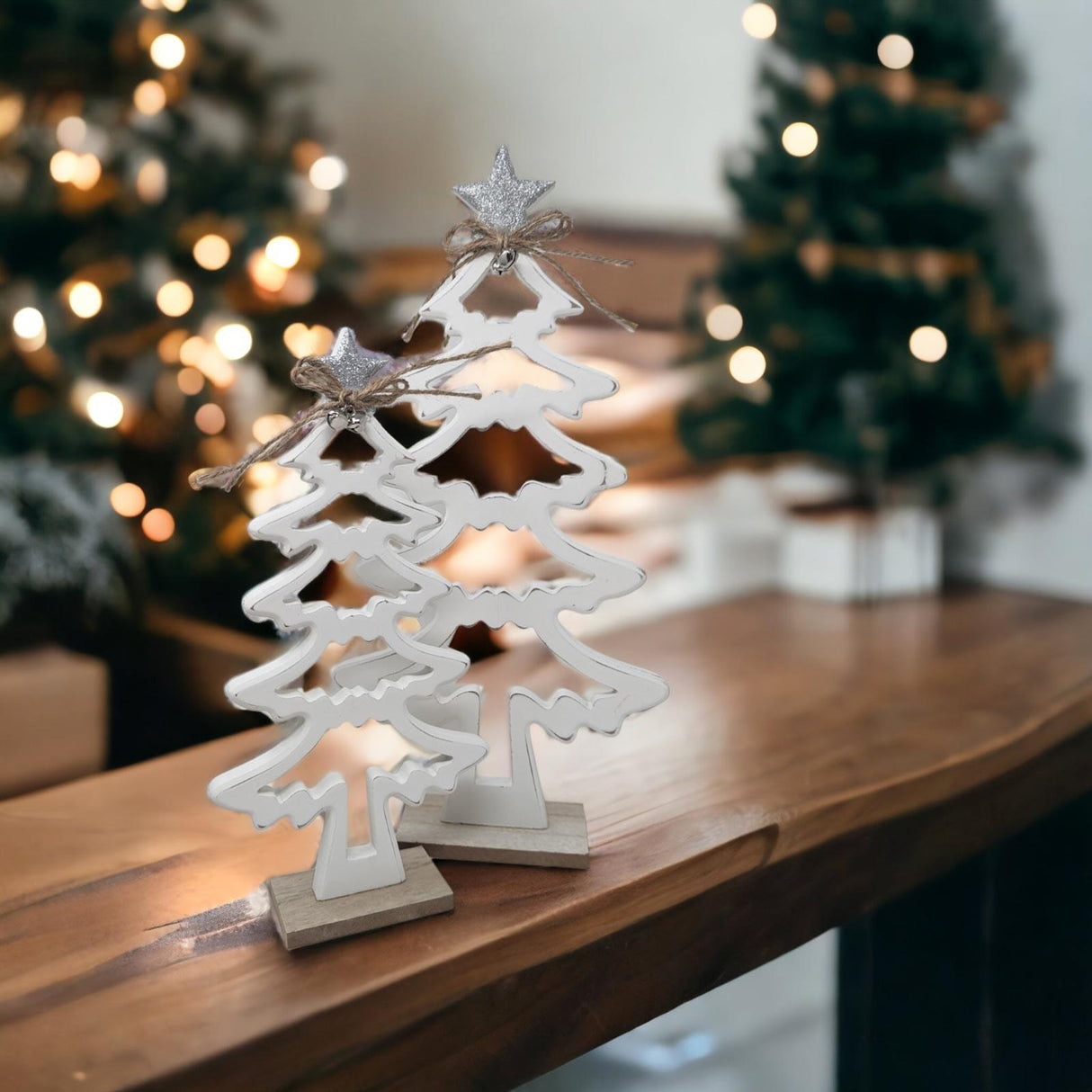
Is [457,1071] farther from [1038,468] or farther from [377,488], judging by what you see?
[1038,468]

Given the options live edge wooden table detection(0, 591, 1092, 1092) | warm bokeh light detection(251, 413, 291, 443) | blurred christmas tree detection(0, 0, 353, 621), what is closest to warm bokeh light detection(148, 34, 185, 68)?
blurred christmas tree detection(0, 0, 353, 621)

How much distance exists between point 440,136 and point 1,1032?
80.1 inches

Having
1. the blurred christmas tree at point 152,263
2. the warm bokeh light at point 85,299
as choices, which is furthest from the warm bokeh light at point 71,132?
the warm bokeh light at point 85,299

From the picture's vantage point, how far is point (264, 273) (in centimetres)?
194

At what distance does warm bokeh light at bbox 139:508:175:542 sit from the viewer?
181cm

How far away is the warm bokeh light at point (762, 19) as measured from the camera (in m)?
1.38

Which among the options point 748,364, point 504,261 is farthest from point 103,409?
point 504,261

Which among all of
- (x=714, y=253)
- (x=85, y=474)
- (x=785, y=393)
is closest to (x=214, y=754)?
(x=785, y=393)

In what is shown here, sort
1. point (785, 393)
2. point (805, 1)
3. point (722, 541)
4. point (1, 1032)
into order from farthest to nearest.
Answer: point (722, 541) < point (785, 393) < point (805, 1) < point (1, 1032)

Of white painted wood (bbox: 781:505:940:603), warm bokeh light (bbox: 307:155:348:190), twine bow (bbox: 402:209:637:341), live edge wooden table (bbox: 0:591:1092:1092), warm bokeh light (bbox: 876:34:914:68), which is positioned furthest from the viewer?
warm bokeh light (bbox: 307:155:348:190)

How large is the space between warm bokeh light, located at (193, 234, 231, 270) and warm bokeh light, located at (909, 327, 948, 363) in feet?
3.87

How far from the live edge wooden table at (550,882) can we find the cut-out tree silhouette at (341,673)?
0.07 m

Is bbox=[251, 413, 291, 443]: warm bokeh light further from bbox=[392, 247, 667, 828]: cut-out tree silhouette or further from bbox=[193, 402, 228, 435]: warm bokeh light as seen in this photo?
bbox=[392, 247, 667, 828]: cut-out tree silhouette

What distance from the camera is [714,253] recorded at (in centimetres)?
179
